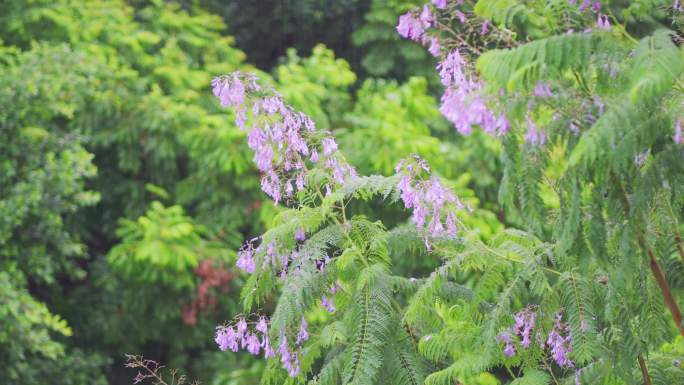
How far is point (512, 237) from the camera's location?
3.53 m

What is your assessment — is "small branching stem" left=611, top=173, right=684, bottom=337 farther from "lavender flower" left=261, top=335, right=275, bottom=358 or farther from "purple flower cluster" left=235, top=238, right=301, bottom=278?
"lavender flower" left=261, top=335, right=275, bottom=358

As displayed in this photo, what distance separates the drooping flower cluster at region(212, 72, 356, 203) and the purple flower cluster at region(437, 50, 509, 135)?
2.66 ft

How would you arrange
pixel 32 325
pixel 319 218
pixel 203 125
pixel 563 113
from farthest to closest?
pixel 203 125
pixel 32 325
pixel 319 218
pixel 563 113

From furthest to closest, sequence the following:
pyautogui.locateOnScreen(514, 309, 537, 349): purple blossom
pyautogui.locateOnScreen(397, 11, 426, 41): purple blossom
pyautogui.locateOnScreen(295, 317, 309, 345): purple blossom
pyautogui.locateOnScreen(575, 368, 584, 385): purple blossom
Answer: pyautogui.locateOnScreen(295, 317, 309, 345): purple blossom < pyautogui.locateOnScreen(514, 309, 537, 349): purple blossom < pyautogui.locateOnScreen(575, 368, 584, 385): purple blossom < pyautogui.locateOnScreen(397, 11, 426, 41): purple blossom

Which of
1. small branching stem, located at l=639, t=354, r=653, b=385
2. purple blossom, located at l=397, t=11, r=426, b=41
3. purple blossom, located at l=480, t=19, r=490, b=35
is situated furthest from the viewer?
small branching stem, located at l=639, t=354, r=653, b=385

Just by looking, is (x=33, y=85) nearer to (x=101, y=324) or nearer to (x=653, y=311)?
(x=101, y=324)

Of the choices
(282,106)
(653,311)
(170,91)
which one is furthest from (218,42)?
(653,311)

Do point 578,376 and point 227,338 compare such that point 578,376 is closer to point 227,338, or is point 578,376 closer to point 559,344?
point 559,344

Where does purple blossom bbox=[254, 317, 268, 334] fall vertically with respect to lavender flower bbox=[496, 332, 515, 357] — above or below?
above

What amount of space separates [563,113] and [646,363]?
52.6 inches

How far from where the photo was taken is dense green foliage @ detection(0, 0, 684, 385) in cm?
247

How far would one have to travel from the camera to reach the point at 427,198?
3191 mm

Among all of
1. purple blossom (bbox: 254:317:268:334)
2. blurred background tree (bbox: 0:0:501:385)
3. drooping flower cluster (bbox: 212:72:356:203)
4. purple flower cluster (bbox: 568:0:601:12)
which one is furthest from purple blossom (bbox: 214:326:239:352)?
blurred background tree (bbox: 0:0:501:385)

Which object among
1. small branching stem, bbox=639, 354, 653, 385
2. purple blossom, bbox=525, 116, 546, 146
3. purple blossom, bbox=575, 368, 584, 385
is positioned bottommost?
small branching stem, bbox=639, 354, 653, 385
